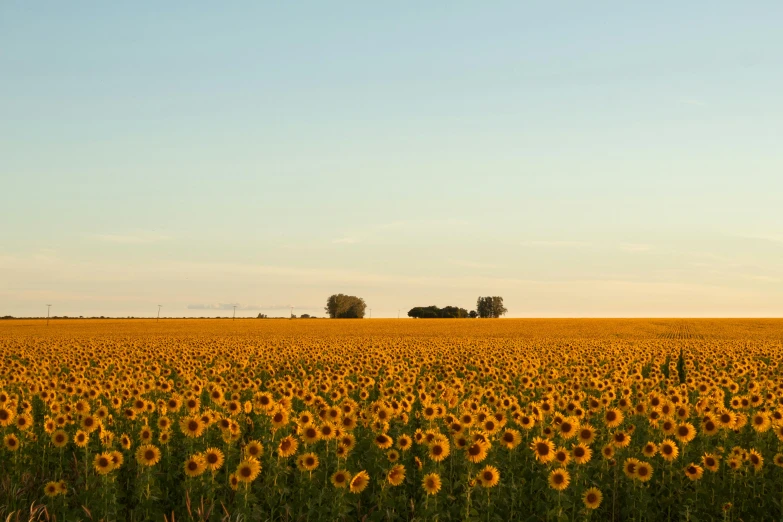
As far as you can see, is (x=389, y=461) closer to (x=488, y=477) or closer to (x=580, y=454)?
(x=488, y=477)

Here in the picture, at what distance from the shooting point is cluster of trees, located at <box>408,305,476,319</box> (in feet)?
548

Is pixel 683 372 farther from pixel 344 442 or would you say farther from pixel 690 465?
pixel 344 442

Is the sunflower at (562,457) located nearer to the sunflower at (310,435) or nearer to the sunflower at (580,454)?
the sunflower at (580,454)

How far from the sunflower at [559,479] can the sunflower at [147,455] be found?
5619 mm

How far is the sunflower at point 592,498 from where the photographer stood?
8.96m

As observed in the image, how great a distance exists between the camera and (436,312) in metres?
171

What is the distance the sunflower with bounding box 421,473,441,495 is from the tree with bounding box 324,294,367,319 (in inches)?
6965

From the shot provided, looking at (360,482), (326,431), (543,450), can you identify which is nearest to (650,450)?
(543,450)

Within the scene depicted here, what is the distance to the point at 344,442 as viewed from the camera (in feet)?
34.8

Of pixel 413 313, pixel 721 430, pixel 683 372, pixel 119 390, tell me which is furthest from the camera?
pixel 413 313

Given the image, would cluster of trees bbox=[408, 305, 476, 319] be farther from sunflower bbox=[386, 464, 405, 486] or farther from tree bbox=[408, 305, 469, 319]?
sunflower bbox=[386, 464, 405, 486]

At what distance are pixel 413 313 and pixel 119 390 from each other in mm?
160914

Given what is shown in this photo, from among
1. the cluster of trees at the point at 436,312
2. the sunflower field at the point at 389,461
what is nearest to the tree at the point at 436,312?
the cluster of trees at the point at 436,312

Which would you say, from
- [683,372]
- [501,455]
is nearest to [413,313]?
[683,372]
